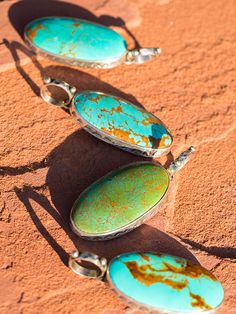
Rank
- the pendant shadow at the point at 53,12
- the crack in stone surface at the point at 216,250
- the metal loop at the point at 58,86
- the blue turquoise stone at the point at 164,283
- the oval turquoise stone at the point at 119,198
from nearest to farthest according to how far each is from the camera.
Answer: the blue turquoise stone at the point at 164,283
the oval turquoise stone at the point at 119,198
the crack in stone surface at the point at 216,250
the metal loop at the point at 58,86
the pendant shadow at the point at 53,12

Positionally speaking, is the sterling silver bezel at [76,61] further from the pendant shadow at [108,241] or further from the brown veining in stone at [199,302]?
the brown veining in stone at [199,302]

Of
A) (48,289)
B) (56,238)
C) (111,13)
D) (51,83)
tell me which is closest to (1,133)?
(51,83)

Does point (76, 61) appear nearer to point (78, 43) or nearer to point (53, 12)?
point (78, 43)

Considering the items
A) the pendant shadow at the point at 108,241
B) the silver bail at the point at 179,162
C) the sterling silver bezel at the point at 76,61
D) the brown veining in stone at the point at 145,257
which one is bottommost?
the pendant shadow at the point at 108,241

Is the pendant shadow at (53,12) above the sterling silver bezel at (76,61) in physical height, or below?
above

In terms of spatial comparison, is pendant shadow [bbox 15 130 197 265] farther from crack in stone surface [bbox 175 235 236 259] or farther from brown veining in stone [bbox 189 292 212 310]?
brown veining in stone [bbox 189 292 212 310]

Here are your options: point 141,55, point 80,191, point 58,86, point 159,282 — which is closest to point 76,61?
point 58,86

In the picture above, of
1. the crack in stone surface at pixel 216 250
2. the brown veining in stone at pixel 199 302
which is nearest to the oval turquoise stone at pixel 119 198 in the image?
the crack in stone surface at pixel 216 250
